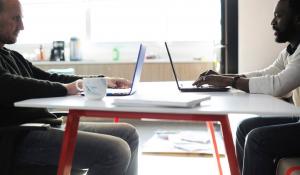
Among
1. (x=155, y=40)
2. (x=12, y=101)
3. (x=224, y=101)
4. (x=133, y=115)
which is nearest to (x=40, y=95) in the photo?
(x=12, y=101)

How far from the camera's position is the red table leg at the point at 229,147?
1.11 metres

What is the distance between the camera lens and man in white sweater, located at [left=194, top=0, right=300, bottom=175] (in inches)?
52.2

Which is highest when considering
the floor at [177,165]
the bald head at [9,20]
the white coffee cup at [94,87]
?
the bald head at [9,20]

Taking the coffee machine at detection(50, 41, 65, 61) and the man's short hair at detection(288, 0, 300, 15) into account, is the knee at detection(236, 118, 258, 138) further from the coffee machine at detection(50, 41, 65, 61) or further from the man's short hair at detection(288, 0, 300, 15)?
the coffee machine at detection(50, 41, 65, 61)

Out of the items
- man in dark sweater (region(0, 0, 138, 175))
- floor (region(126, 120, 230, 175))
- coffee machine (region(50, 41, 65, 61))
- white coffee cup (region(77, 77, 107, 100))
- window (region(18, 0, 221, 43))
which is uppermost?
window (region(18, 0, 221, 43))

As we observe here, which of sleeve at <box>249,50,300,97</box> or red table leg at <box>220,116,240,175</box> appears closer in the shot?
red table leg at <box>220,116,240,175</box>

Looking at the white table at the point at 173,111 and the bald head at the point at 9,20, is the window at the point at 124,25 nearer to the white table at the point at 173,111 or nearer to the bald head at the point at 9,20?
the bald head at the point at 9,20

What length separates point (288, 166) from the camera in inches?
49.9

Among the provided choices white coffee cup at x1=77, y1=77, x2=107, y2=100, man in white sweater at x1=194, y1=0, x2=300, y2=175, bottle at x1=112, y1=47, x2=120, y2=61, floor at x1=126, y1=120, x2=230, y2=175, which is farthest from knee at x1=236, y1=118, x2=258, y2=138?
bottle at x1=112, y1=47, x2=120, y2=61

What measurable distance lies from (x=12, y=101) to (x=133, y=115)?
518mm

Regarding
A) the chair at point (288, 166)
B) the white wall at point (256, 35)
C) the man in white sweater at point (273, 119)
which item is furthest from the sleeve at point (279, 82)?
the white wall at point (256, 35)

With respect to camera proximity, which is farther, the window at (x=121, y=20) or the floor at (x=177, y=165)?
the window at (x=121, y=20)

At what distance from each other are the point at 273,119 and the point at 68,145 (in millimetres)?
1056

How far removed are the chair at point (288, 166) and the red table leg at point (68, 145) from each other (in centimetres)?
75
